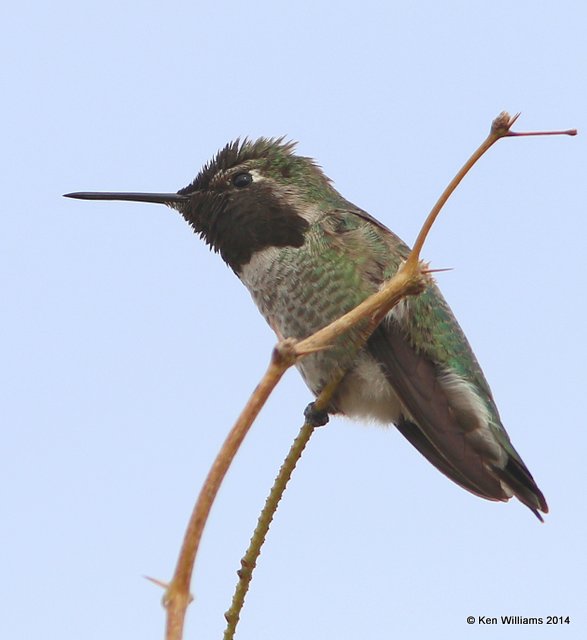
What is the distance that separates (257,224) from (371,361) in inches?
40.2

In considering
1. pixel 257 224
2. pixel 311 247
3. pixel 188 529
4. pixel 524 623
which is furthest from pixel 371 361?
pixel 188 529

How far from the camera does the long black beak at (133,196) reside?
19.0 ft

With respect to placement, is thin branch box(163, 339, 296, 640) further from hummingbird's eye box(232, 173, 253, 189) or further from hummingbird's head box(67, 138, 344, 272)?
hummingbird's eye box(232, 173, 253, 189)

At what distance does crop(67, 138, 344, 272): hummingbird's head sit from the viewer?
5.49 metres

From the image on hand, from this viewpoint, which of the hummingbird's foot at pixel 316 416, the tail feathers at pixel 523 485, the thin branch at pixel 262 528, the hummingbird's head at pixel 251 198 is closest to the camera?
the thin branch at pixel 262 528

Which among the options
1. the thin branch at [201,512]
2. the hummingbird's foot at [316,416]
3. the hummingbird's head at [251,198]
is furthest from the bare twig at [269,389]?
the hummingbird's head at [251,198]

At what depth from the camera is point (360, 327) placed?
5.23 m

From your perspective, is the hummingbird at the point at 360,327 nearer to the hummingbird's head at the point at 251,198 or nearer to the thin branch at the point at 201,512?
the hummingbird's head at the point at 251,198

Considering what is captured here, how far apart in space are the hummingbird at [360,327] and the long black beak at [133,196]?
0.01 metres

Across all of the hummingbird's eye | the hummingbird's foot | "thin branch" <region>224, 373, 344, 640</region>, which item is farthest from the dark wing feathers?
"thin branch" <region>224, 373, 344, 640</region>

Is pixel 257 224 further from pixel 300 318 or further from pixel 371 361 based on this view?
pixel 371 361

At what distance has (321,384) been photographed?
5359 millimetres

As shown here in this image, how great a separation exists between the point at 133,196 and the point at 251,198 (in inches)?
28.7

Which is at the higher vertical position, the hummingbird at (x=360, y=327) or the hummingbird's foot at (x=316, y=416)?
the hummingbird at (x=360, y=327)
